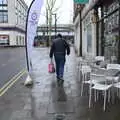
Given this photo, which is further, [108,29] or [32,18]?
[108,29]

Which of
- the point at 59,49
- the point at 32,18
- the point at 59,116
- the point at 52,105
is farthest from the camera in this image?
the point at 59,49

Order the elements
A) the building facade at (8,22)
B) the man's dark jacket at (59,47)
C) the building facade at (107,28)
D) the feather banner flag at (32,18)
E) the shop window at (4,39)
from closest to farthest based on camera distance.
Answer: the feather banner flag at (32,18), the man's dark jacket at (59,47), the building facade at (107,28), the building facade at (8,22), the shop window at (4,39)

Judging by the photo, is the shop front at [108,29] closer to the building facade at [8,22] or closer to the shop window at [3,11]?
the building facade at [8,22]

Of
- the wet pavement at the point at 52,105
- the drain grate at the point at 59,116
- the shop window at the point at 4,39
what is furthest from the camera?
the shop window at the point at 4,39

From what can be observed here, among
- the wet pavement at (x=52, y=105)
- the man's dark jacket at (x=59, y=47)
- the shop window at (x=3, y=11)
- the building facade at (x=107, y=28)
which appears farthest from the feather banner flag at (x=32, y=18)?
the shop window at (x=3, y=11)

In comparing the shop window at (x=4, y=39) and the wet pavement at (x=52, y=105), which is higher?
the shop window at (x=4, y=39)

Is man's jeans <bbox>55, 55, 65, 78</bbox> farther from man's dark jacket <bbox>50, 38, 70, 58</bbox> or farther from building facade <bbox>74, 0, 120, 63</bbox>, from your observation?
building facade <bbox>74, 0, 120, 63</bbox>

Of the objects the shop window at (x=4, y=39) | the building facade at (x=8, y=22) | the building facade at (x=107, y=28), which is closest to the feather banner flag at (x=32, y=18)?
the building facade at (x=107, y=28)

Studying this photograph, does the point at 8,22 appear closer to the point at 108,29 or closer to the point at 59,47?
the point at 108,29

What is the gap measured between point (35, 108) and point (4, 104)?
1052 millimetres

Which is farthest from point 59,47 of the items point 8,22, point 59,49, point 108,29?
point 8,22

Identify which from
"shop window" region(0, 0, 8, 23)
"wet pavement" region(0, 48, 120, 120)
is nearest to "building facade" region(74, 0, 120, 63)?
"wet pavement" region(0, 48, 120, 120)

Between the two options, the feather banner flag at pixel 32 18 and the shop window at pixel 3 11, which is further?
the shop window at pixel 3 11

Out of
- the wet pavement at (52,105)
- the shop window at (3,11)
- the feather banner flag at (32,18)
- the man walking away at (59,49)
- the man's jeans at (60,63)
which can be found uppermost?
the shop window at (3,11)
